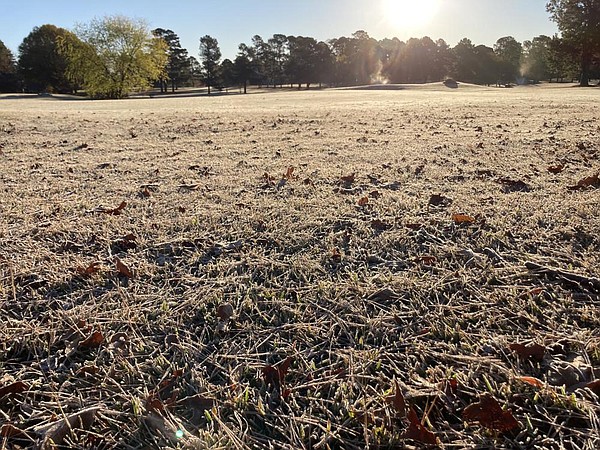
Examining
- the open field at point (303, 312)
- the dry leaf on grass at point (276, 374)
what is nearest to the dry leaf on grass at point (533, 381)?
the open field at point (303, 312)

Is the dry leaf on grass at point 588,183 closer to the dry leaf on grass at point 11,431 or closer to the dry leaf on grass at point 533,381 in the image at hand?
the dry leaf on grass at point 533,381

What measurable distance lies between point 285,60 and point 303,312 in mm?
76326

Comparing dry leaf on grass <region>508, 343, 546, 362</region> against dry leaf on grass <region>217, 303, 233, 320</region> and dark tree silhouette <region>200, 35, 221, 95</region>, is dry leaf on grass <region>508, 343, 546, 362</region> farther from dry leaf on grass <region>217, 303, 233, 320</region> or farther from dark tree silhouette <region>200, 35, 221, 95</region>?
dark tree silhouette <region>200, 35, 221, 95</region>

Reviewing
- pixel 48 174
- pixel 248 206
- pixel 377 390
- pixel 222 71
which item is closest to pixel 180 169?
pixel 48 174

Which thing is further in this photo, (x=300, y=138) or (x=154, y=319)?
(x=300, y=138)

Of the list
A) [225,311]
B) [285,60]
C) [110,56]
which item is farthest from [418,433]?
[285,60]

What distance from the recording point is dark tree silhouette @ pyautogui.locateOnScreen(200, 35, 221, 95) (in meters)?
63.1

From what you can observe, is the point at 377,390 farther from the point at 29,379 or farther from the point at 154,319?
the point at 29,379

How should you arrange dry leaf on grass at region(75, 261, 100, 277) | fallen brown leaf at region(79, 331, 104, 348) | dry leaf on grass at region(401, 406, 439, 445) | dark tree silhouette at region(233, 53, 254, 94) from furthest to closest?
dark tree silhouette at region(233, 53, 254, 94), dry leaf on grass at region(75, 261, 100, 277), fallen brown leaf at region(79, 331, 104, 348), dry leaf on grass at region(401, 406, 439, 445)

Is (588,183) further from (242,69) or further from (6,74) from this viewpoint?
(6,74)

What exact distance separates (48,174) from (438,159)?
5.34m

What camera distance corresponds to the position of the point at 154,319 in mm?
1991

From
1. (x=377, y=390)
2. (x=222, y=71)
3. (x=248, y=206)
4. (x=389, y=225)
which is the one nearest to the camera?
(x=377, y=390)

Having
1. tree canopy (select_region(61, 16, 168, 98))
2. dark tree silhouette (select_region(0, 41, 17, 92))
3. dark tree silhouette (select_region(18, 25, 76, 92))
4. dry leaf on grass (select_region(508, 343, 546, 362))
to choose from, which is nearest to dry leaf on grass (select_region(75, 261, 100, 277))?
dry leaf on grass (select_region(508, 343, 546, 362))
